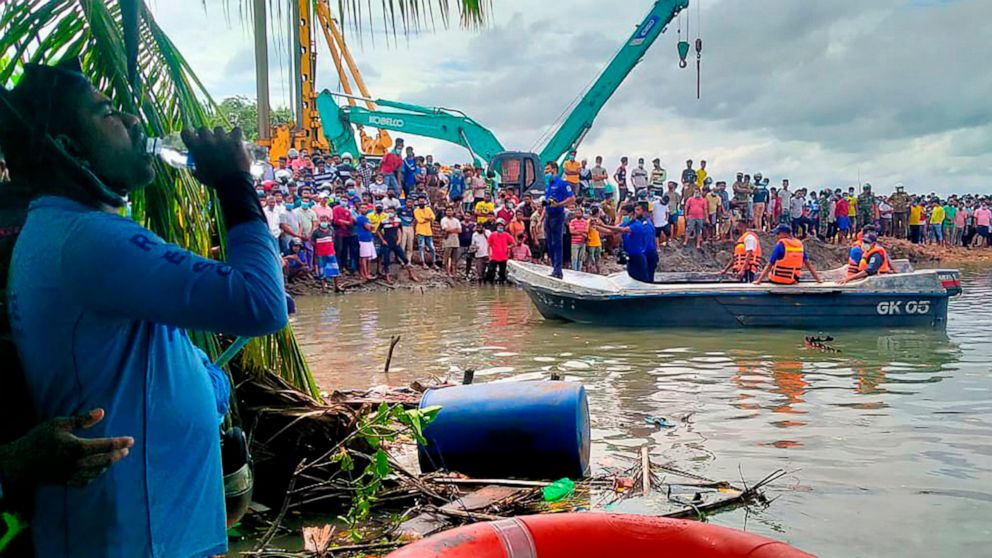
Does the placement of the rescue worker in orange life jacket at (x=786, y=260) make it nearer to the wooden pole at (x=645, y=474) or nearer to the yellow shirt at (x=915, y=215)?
the wooden pole at (x=645, y=474)

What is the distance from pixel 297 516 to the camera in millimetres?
4605

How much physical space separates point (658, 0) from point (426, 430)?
23.6 meters


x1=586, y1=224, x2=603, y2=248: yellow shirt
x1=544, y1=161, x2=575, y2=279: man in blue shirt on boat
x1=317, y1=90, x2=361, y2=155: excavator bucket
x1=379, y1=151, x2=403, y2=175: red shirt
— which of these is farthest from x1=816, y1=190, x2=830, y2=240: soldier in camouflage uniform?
x1=317, y1=90, x2=361, y2=155: excavator bucket

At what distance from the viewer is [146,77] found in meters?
3.34

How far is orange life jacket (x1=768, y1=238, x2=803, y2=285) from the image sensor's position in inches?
506

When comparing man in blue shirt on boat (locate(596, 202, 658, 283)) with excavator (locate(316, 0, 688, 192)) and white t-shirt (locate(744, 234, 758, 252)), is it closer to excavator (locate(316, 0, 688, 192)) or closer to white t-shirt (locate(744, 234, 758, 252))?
white t-shirt (locate(744, 234, 758, 252))

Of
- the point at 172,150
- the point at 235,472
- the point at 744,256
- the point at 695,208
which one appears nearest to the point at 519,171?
the point at 695,208

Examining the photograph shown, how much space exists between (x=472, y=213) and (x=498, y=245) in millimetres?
1856

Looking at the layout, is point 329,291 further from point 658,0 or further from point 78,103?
point 78,103

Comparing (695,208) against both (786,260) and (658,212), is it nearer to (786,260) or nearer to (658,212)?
(658,212)

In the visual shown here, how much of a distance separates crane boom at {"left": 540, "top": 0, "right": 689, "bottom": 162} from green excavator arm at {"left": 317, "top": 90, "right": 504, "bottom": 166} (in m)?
2.26

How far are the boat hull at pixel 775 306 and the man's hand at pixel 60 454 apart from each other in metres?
11.4

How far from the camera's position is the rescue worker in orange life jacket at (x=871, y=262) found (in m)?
13.4

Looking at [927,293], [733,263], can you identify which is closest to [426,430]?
[927,293]
